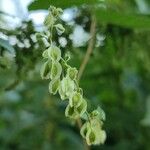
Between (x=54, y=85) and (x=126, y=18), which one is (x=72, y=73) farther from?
(x=126, y=18)

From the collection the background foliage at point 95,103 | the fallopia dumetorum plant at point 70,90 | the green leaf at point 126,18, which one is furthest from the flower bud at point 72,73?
the background foliage at point 95,103

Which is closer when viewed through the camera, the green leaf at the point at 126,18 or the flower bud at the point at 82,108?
the flower bud at the point at 82,108

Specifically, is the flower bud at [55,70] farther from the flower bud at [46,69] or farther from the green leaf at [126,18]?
the green leaf at [126,18]

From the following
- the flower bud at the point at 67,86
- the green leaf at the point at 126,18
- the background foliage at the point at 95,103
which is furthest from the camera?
the background foliage at the point at 95,103

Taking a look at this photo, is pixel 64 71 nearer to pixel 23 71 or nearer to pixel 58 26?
pixel 58 26

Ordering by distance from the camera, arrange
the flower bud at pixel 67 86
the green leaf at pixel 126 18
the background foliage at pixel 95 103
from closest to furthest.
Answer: the flower bud at pixel 67 86, the green leaf at pixel 126 18, the background foliage at pixel 95 103

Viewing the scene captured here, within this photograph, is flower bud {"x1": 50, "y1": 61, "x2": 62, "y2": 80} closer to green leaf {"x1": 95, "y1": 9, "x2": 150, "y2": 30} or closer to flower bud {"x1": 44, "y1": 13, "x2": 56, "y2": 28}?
flower bud {"x1": 44, "y1": 13, "x2": 56, "y2": 28}

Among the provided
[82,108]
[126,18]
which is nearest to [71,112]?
[82,108]

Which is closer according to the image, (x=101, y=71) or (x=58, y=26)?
(x=58, y=26)

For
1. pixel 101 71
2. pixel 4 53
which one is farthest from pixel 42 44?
pixel 101 71
